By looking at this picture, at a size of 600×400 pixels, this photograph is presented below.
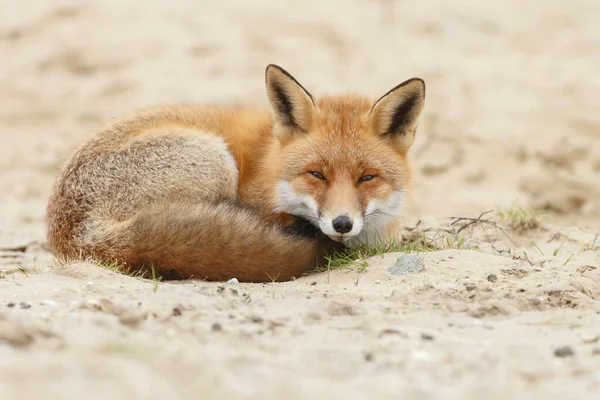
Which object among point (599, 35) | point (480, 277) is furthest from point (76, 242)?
point (599, 35)

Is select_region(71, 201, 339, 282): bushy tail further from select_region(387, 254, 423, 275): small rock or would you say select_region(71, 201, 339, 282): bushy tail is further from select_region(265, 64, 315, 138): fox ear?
select_region(265, 64, 315, 138): fox ear

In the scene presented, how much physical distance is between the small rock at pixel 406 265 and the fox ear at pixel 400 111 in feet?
3.06

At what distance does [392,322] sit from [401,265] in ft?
2.87

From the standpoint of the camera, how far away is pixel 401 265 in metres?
3.99

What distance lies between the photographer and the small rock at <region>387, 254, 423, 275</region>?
396cm

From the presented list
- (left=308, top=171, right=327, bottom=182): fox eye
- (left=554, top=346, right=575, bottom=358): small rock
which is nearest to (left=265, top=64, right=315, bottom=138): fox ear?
(left=308, top=171, right=327, bottom=182): fox eye

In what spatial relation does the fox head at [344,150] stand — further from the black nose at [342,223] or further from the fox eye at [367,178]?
the black nose at [342,223]

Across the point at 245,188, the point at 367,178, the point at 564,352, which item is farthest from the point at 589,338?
the point at 245,188

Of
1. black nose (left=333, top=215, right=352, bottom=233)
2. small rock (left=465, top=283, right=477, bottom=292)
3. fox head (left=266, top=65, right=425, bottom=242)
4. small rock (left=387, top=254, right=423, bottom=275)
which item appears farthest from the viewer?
fox head (left=266, top=65, right=425, bottom=242)

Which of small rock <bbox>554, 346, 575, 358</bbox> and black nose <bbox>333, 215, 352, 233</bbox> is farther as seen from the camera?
black nose <bbox>333, 215, 352, 233</bbox>

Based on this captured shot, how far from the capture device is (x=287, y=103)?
4648 mm

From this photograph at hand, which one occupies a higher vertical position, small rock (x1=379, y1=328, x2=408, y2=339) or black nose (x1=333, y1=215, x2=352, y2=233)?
black nose (x1=333, y1=215, x2=352, y2=233)

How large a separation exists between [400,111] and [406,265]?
1.09 metres

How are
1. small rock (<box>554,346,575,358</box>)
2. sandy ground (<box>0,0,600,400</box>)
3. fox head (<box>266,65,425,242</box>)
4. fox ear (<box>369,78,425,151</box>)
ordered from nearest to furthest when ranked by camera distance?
sandy ground (<box>0,0,600,400</box>), small rock (<box>554,346,575,358</box>), fox head (<box>266,65,425,242</box>), fox ear (<box>369,78,425,151</box>)
